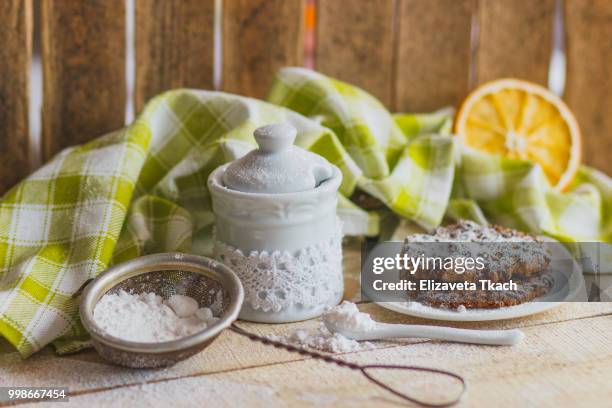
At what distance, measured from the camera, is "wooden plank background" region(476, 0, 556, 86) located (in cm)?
158

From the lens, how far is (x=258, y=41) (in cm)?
145

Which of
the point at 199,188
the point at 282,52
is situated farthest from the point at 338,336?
the point at 282,52

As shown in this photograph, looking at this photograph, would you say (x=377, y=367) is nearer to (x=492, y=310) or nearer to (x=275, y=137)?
(x=492, y=310)

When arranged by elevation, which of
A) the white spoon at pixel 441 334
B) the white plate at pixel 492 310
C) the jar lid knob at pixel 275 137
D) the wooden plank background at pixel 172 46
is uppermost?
the wooden plank background at pixel 172 46

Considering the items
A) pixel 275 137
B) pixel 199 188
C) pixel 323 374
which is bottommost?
pixel 323 374

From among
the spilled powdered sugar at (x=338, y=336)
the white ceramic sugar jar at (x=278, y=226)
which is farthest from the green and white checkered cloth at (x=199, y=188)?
the spilled powdered sugar at (x=338, y=336)

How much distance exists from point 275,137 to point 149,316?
275mm

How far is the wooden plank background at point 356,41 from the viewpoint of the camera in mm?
1494

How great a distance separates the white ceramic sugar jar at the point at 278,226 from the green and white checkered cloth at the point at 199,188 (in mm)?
163

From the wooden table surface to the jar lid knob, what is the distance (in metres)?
0.24

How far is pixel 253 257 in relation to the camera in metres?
1.00

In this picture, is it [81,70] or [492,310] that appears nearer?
[492,310]

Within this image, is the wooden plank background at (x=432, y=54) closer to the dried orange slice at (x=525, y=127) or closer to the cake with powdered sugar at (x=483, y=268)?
the dried orange slice at (x=525, y=127)

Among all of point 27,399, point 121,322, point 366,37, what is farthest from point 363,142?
point 27,399
